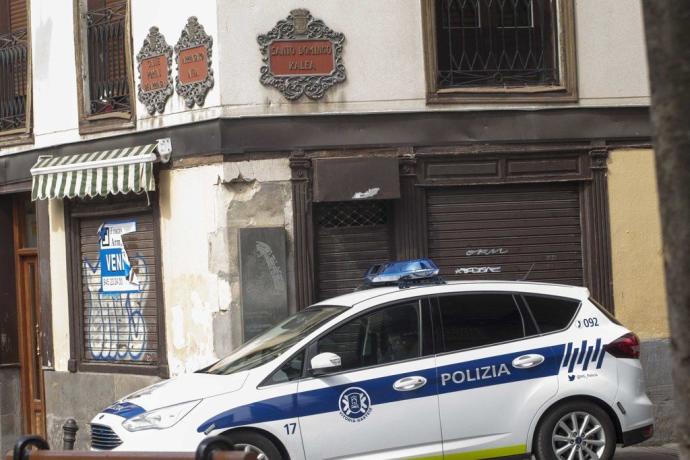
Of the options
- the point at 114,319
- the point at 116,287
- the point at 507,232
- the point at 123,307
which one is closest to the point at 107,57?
the point at 116,287

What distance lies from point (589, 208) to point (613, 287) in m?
0.89

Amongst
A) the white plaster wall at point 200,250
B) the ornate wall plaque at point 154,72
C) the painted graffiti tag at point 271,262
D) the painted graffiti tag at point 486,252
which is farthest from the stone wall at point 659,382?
the ornate wall plaque at point 154,72

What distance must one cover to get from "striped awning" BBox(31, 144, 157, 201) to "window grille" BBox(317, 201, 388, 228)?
187cm

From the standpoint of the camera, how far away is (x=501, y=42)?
41.6 ft

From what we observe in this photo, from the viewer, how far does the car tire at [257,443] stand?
822cm

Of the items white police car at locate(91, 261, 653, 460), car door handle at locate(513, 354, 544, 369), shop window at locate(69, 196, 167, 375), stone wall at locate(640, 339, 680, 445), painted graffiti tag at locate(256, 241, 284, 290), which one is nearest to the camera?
white police car at locate(91, 261, 653, 460)

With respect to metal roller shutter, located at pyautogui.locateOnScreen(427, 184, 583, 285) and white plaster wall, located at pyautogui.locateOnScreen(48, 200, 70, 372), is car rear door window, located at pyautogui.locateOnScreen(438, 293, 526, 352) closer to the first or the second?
metal roller shutter, located at pyautogui.locateOnScreen(427, 184, 583, 285)

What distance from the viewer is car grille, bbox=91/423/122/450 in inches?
335

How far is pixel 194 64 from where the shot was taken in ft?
39.5

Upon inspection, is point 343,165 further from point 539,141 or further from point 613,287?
point 613,287

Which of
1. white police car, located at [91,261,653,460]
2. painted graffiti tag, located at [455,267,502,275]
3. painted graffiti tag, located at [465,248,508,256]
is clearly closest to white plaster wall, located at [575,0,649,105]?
painted graffiti tag, located at [465,248,508,256]

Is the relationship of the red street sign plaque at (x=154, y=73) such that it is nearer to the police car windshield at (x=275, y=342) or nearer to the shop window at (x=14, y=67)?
the shop window at (x=14, y=67)

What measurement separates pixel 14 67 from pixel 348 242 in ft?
17.9

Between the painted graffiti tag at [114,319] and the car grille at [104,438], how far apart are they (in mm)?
4060
